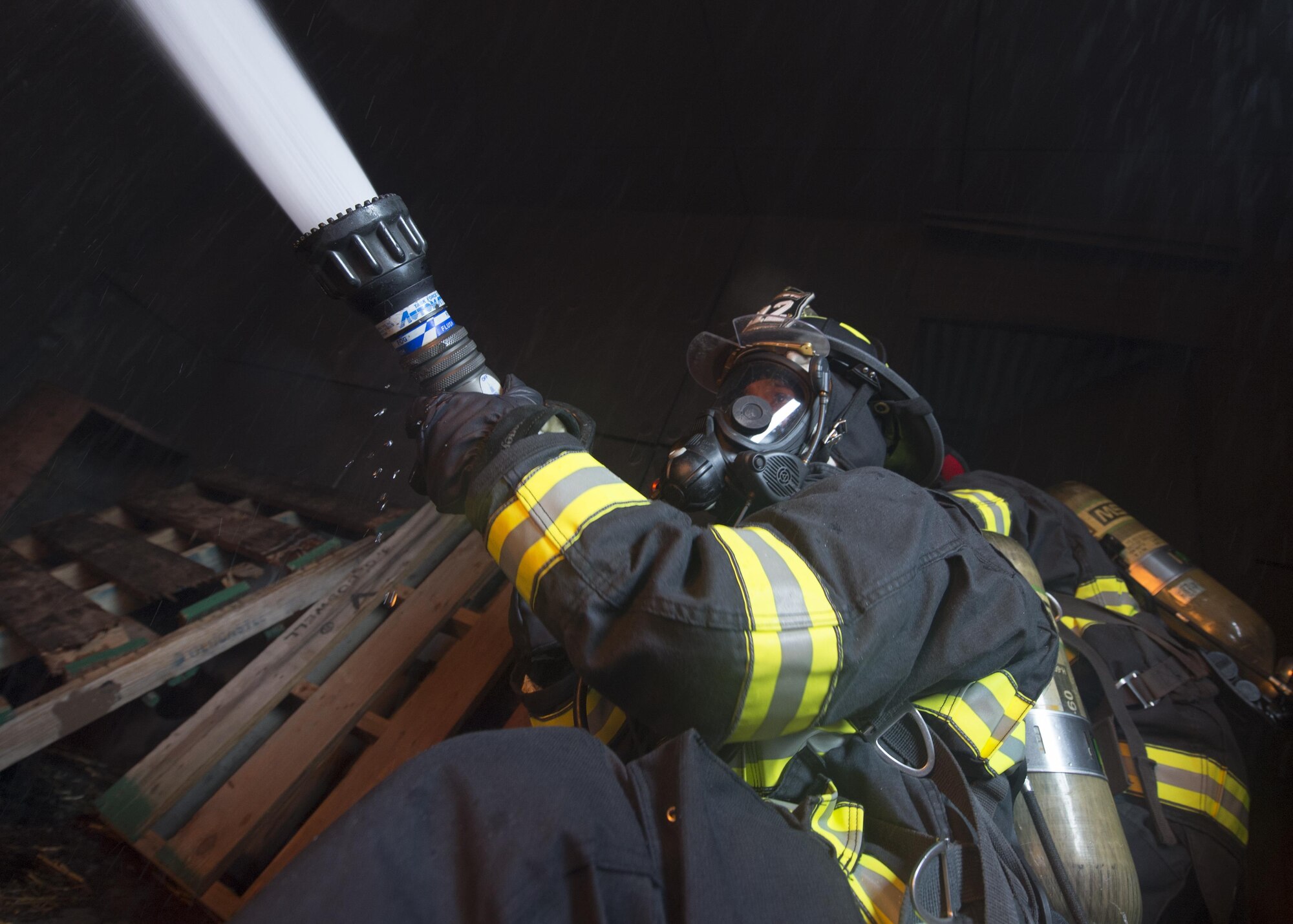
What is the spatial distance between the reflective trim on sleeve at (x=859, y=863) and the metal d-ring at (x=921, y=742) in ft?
0.38

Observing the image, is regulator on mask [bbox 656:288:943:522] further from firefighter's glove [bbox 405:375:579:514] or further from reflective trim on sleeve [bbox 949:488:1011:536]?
firefighter's glove [bbox 405:375:579:514]

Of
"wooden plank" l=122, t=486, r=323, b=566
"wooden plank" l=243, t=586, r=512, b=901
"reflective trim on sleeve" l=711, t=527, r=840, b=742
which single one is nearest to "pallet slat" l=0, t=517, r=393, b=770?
"wooden plank" l=122, t=486, r=323, b=566

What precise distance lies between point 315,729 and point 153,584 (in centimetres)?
100

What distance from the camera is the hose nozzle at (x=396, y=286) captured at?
1316mm

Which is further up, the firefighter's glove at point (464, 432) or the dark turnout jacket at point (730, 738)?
the firefighter's glove at point (464, 432)

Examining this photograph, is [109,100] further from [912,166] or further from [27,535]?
[912,166]

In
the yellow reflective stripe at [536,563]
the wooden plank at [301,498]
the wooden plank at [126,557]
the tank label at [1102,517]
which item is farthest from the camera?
the wooden plank at [301,498]

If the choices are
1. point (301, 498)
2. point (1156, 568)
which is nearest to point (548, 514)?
point (1156, 568)

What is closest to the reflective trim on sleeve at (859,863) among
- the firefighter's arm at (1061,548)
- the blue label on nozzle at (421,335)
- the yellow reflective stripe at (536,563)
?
the yellow reflective stripe at (536,563)

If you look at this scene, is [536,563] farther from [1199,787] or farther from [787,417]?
[1199,787]

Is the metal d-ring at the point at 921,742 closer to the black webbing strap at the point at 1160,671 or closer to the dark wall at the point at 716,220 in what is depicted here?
the black webbing strap at the point at 1160,671

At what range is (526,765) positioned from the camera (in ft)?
2.31

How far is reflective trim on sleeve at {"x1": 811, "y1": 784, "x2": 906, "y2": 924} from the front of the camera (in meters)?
0.98

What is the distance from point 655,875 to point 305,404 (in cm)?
383
